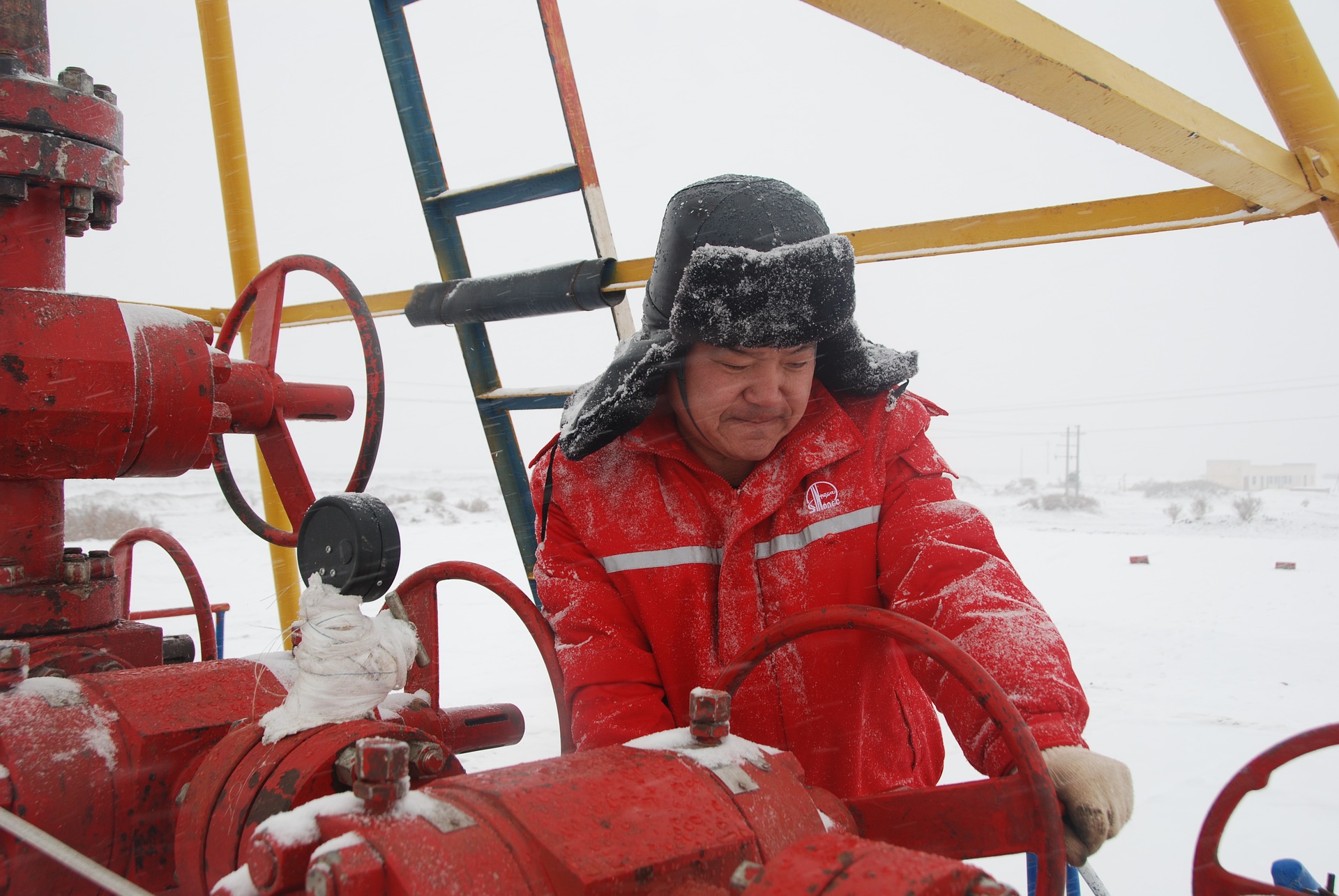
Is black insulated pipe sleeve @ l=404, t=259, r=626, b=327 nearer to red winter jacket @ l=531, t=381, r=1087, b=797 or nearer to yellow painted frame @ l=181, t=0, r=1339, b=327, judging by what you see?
red winter jacket @ l=531, t=381, r=1087, b=797

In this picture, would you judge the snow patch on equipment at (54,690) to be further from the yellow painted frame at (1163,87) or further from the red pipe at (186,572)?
the yellow painted frame at (1163,87)

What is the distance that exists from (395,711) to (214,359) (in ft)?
2.31

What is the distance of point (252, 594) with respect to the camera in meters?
5.03

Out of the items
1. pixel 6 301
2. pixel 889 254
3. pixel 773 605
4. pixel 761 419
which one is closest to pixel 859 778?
pixel 773 605

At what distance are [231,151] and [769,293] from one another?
Answer: 2.46 meters

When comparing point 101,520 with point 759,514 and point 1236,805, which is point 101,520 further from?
point 1236,805

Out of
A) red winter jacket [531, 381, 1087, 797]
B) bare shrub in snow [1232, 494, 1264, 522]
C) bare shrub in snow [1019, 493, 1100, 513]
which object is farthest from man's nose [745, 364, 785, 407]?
bare shrub in snow [1019, 493, 1100, 513]

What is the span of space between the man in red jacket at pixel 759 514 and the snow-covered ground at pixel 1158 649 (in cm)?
49

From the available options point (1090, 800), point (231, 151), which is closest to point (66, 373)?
point (1090, 800)

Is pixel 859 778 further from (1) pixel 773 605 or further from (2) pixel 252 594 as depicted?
(2) pixel 252 594

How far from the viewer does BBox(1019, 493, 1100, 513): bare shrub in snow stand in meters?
13.2

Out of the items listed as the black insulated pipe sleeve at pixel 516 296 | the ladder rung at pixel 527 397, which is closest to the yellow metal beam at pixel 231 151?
the black insulated pipe sleeve at pixel 516 296

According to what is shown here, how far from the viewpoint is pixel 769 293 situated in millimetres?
1089

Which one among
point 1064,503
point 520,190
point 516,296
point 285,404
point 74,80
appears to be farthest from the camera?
point 1064,503
